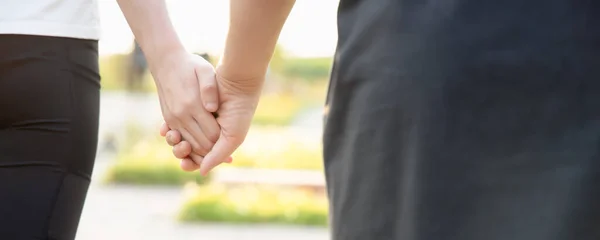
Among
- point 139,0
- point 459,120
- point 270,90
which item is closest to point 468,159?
point 459,120

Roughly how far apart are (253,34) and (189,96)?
1.32 ft

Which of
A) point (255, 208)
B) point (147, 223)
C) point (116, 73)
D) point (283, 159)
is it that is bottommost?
point (147, 223)

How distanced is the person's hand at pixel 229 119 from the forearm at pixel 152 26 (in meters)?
0.12

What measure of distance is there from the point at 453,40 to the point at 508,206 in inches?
8.5

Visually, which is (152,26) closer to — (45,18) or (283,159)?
(45,18)

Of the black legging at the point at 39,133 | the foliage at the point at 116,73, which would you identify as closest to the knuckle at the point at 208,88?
the black legging at the point at 39,133

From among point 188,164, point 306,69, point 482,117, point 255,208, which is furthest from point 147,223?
point 306,69

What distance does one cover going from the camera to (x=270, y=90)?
51.0 ft

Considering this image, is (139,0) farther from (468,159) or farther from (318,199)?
(318,199)

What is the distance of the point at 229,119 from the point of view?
1880mm

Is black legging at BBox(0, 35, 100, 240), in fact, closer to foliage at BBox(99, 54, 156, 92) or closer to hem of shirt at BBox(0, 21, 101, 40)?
hem of shirt at BBox(0, 21, 101, 40)

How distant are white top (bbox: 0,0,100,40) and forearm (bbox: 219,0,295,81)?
25 cm

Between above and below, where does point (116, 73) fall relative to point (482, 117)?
below

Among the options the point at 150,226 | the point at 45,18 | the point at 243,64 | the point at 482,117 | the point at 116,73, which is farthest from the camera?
the point at 116,73
